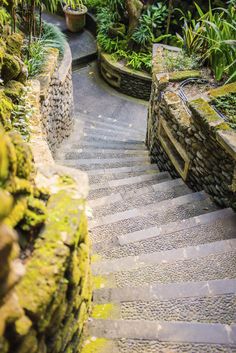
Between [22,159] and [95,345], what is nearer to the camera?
[22,159]

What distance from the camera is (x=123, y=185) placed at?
165 inches

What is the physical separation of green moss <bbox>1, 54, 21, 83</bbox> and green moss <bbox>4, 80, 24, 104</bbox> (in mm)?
60

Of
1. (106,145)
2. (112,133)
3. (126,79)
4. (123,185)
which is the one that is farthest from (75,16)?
(123,185)

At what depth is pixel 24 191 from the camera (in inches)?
56.7

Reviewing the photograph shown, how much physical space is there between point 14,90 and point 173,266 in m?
2.24

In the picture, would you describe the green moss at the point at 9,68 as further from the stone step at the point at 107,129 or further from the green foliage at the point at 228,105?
the stone step at the point at 107,129

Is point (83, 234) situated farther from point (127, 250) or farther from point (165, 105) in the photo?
point (165, 105)

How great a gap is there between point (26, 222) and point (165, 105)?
3.18 m

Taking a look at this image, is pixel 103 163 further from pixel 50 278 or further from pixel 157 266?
pixel 50 278

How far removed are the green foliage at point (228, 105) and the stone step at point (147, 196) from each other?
90cm

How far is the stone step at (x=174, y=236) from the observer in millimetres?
Result: 2908

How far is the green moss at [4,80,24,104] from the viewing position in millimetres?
3601

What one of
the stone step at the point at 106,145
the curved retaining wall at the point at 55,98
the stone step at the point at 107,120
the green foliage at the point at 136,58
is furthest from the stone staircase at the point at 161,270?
the green foliage at the point at 136,58

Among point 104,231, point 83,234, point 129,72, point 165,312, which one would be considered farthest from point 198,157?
point 129,72
